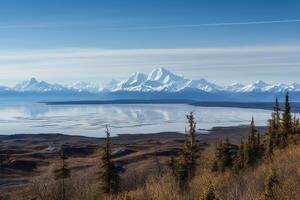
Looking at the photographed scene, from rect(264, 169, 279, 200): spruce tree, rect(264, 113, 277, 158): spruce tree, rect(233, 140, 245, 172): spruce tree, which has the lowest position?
rect(233, 140, 245, 172): spruce tree

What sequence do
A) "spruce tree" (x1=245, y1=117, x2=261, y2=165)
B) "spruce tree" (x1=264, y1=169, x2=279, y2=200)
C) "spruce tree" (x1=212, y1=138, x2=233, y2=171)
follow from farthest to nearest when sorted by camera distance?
"spruce tree" (x1=245, y1=117, x2=261, y2=165), "spruce tree" (x1=212, y1=138, x2=233, y2=171), "spruce tree" (x1=264, y1=169, x2=279, y2=200)

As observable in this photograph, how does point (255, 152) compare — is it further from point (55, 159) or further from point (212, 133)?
point (212, 133)

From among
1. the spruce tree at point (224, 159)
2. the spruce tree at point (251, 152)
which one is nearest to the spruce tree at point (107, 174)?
the spruce tree at point (224, 159)

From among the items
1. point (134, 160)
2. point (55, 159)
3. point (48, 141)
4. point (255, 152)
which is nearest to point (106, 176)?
point (255, 152)

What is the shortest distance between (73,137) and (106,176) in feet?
432

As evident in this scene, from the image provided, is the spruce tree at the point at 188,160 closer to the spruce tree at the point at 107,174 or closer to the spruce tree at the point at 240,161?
the spruce tree at the point at 240,161

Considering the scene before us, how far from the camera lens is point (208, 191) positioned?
61.1ft

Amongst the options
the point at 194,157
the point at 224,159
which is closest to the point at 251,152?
the point at 224,159

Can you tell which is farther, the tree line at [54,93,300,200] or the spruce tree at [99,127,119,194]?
the tree line at [54,93,300,200]

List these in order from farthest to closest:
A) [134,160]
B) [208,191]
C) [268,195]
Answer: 1. [134,160]
2. [268,195]
3. [208,191]

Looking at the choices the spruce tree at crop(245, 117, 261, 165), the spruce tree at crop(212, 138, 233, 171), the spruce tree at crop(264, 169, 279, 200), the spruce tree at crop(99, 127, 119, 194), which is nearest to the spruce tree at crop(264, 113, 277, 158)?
the spruce tree at crop(245, 117, 261, 165)

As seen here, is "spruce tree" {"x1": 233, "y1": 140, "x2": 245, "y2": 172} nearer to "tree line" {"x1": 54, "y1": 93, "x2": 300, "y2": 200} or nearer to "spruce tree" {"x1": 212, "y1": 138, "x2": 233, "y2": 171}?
"tree line" {"x1": 54, "y1": 93, "x2": 300, "y2": 200}

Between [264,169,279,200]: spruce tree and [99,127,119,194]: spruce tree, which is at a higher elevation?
[264,169,279,200]: spruce tree

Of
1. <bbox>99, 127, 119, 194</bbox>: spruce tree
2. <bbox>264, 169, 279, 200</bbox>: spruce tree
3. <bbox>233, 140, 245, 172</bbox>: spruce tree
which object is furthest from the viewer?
<bbox>233, 140, 245, 172</bbox>: spruce tree
